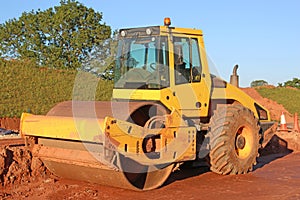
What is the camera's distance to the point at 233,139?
849 cm

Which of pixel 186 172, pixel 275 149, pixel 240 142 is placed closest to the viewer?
pixel 240 142

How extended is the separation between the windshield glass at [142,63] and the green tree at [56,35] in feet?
99.3

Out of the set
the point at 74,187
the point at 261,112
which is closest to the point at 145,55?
the point at 74,187

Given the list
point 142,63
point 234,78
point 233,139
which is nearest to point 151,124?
point 142,63

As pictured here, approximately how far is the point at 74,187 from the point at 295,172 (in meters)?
4.63

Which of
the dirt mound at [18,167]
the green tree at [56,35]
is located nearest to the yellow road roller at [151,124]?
the dirt mound at [18,167]

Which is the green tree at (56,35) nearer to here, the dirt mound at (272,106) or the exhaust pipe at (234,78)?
the dirt mound at (272,106)

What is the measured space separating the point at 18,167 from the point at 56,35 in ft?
112

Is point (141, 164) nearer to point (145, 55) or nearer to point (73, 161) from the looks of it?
point (73, 161)

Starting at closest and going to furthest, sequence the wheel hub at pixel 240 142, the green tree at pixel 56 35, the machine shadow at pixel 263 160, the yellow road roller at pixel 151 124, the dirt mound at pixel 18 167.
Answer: the yellow road roller at pixel 151 124 → the dirt mound at pixel 18 167 → the machine shadow at pixel 263 160 → the wheel hub at pixel 240 142 → the green tree at pixel 56 35

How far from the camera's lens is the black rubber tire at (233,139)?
27.1 feet

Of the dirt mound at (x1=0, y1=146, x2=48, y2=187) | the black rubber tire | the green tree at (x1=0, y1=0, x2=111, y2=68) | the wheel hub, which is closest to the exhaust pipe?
the black rubber tire

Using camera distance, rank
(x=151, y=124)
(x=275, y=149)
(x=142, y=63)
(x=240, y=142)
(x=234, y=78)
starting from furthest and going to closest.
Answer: (x=275, y=149), (x=234, y=78), (x=240, y=142), (x=142, y=63), (x=151, y=124)

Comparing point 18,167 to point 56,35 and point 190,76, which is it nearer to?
point 190,76
